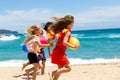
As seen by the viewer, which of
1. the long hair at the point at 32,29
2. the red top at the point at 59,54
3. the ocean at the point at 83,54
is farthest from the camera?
the ocean at the point at 83,54

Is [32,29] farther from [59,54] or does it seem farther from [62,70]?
[62,70]

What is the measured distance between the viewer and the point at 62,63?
24.1 feet

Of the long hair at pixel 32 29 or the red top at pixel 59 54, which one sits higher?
the long hair at pixel 32 29

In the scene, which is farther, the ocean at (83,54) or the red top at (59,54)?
the ocean at (83,54)

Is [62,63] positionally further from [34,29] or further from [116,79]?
[116,79]

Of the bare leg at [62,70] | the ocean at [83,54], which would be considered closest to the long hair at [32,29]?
the bare leg at [62,70]

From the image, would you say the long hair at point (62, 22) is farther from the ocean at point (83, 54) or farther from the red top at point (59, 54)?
the ocean at point (83, 54)

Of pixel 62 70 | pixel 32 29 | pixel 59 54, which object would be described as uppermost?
pixel 32 29

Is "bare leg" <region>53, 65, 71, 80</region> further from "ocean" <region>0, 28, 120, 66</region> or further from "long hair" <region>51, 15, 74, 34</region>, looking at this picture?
"ocean" <region>0, 28, 120, 66</region>

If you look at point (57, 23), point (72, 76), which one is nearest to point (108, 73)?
point (72, 76)

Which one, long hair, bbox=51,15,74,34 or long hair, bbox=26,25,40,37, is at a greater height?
long hair, bbox=51,15,74,34

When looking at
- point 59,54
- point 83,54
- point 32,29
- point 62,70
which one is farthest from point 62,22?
point 83,54

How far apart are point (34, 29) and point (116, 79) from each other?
262 cm

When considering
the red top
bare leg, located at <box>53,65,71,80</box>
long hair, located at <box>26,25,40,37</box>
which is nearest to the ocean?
long hair, located at <box>26,25,40,37</box>
